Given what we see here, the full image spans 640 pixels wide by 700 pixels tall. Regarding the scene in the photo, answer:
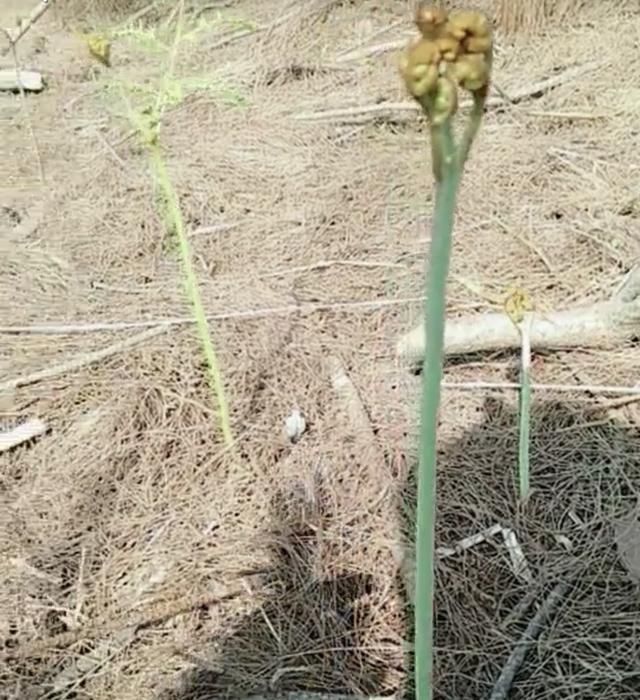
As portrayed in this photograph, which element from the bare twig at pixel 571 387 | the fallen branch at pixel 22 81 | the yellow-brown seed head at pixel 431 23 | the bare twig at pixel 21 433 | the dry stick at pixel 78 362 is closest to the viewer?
the yellow-brown seed head at pixel 431 23

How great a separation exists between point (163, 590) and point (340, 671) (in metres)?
0.47

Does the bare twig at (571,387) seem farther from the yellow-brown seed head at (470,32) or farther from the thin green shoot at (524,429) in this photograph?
the yellow-brown seed head at (470,32)

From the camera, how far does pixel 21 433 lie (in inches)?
116

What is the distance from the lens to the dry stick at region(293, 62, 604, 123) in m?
4.30

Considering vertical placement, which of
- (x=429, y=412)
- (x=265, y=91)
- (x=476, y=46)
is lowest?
(x=265, y=91)

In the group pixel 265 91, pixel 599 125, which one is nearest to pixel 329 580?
pixel 599 125

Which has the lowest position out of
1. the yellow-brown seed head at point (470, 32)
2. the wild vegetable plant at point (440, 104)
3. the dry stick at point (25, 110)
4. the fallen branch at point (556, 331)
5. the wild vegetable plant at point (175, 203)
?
the dry stick at point (25, 110)

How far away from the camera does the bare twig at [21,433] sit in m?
2.92

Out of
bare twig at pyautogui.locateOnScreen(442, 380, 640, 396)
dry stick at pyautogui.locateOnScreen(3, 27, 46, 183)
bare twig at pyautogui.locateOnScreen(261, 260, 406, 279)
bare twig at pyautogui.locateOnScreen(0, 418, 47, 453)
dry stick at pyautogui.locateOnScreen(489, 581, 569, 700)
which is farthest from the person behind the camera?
dry stick at pyautogui.locateOnScreen(3, 27, 46, 183)

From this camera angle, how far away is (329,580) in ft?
7.89

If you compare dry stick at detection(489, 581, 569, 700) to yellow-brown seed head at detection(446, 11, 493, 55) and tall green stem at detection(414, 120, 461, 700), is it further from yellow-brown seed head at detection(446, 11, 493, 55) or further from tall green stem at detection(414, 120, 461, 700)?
yellow-brown seed head at detection(446, 11, 493, 55)

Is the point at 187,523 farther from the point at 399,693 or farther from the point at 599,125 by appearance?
the point at 599,125

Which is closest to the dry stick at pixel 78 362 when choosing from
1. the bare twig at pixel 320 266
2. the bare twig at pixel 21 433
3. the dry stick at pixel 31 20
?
the bare twig at pixel 21 433

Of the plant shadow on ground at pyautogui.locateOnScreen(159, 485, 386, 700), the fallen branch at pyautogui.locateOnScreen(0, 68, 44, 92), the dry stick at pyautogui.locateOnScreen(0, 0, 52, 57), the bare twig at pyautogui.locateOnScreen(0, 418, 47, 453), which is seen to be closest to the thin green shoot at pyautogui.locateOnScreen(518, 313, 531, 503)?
the plant shadow on ground at pyautogui.locateOnScreen(159, 485, 386, 700)
